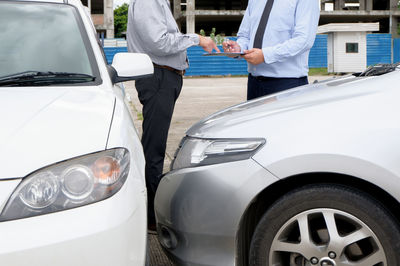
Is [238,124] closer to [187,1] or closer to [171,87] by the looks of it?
[171,87]

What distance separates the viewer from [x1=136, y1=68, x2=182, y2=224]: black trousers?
3.90 meters

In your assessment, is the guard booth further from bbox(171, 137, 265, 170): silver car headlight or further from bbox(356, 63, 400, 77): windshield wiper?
bbox(171, 137, 265, 170): silver car headlight

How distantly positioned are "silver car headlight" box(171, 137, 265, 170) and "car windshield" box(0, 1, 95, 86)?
2.20 ft

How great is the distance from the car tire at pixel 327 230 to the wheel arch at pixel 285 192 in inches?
2.0

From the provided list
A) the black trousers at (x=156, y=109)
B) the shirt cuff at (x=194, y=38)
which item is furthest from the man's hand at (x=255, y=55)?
the black trousers at (x=156, y=109)

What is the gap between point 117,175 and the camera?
2088 millimetres

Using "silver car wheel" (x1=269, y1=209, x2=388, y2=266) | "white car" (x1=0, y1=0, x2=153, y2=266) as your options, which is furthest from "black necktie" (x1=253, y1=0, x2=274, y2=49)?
"silver car wheel" (x1=269, y1=209, x2=388, y2=266)

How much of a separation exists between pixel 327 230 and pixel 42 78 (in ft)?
5.03

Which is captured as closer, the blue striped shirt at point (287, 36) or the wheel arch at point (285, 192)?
the wheel arch at point (285, 192)

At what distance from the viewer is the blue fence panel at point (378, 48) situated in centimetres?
3238

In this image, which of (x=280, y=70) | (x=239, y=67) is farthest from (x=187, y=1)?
(x=280, y=70)

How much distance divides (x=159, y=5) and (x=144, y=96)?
61cm

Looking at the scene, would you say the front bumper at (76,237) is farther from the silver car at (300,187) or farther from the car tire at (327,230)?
the car tire at (327,230)

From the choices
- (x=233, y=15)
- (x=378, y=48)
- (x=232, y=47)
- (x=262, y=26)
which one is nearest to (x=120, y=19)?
(x=233, y=15)
